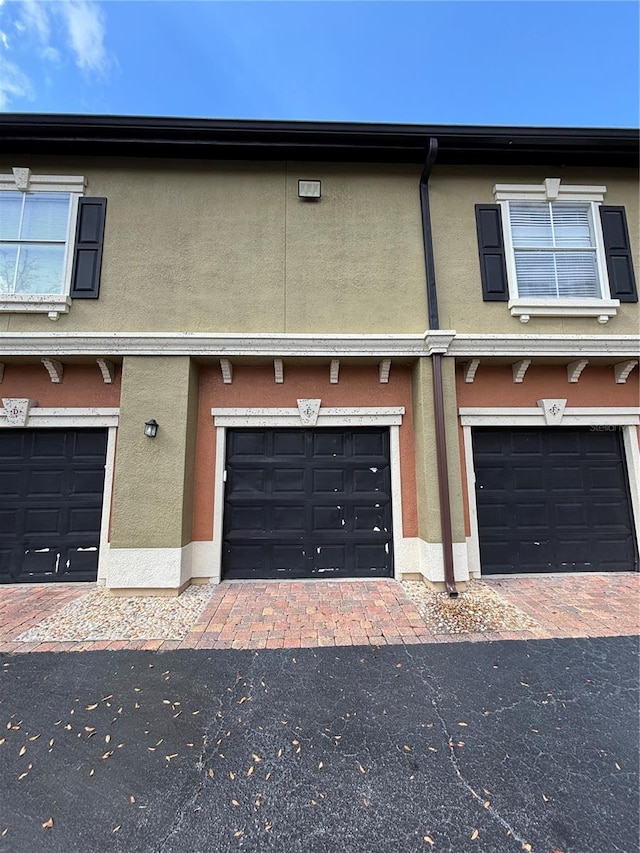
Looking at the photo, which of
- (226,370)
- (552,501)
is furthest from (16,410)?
(552,501)

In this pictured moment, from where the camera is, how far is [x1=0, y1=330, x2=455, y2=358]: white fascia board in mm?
4613

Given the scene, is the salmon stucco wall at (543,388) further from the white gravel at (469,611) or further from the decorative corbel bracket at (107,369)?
the decorative corbel bracket at (107,369)

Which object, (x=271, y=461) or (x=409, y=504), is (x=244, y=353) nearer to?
(x=271, y=461)

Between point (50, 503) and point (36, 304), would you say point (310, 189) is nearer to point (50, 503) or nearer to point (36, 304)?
point (36, 304)

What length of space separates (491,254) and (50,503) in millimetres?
6956

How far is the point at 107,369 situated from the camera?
4.88 metres

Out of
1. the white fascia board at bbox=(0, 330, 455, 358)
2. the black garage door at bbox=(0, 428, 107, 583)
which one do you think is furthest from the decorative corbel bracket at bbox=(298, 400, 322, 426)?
the black garage door at bbox=(0, 428, 107, 583)

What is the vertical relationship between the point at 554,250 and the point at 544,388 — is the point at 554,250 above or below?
above

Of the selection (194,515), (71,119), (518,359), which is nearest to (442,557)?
(518,359)

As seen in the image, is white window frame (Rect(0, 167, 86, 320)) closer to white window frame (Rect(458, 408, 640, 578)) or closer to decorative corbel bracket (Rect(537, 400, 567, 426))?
white window frame (Rect(458, 408, 640, 578))

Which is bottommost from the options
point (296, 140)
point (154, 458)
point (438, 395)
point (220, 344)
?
point (154, 458)

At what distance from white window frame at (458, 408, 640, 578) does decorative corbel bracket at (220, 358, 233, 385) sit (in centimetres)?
325

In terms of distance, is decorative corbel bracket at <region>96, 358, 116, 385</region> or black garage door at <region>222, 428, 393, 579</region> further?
black garage door at <region>222, 428, 393, 579</region>

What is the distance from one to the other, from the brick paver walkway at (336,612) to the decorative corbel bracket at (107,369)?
2739mm
